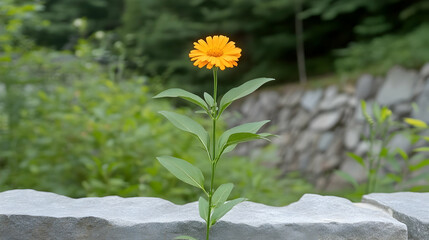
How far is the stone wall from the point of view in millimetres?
5461

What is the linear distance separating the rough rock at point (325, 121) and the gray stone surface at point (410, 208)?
4.52 metres

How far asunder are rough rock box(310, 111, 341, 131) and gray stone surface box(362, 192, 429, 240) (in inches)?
178

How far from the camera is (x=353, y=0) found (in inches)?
261

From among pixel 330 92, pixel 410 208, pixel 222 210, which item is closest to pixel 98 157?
pixel 222 210

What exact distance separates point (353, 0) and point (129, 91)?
402 centimetres

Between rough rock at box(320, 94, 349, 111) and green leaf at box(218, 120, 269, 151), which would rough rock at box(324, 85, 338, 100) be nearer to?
rough rock at box(320, 94, 349, 111)

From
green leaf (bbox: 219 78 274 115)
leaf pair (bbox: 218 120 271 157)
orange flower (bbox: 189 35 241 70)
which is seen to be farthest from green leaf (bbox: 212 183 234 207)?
orange flower (bbox: 189 35 241 70)

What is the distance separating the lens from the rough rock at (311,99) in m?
6.64

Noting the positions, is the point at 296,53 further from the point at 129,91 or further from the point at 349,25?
the point at 129,91

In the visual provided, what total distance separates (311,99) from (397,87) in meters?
1.43

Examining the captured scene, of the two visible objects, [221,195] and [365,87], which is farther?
[365,87]

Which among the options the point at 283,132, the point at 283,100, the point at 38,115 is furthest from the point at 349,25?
the point at 38,115

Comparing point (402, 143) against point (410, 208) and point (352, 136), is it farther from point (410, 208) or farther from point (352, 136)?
point (410, 208)

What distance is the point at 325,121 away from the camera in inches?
249
